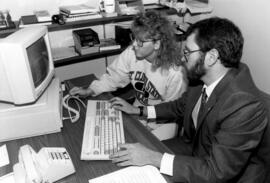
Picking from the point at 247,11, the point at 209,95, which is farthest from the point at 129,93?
the point at 247,11

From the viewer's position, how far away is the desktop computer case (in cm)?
122

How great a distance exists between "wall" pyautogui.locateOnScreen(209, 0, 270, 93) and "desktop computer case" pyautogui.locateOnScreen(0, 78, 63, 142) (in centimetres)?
170

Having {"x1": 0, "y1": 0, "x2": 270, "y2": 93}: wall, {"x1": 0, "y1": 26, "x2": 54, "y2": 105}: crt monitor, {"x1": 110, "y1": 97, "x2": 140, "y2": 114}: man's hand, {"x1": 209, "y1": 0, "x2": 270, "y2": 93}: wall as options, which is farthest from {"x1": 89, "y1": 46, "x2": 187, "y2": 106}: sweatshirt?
{"x1": 209, "y1": 0, "x2": 270, "y2": 93}: wall

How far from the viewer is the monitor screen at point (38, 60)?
4.05 feet

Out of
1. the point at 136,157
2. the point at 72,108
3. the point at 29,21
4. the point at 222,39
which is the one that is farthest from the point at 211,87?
the point at 29,21

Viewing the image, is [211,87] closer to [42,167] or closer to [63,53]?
[42,167]

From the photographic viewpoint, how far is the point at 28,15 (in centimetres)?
193

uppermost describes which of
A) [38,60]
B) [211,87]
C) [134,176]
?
[38,60]

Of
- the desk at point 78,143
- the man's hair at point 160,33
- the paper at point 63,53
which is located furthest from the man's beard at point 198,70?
the paper at point 63,53

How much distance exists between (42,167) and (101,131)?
38 centimetres

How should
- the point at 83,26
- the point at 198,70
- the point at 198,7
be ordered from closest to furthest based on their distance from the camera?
the point at 198,70
the point at 83,26
the point at 198,7

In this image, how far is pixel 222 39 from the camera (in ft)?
3.63

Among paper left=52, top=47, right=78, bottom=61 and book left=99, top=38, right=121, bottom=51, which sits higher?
book left=99, top=38, right=121, bottom=51

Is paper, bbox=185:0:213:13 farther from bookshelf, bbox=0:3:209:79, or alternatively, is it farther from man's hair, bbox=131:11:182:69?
man's hair, bbox=131:11:182:69
